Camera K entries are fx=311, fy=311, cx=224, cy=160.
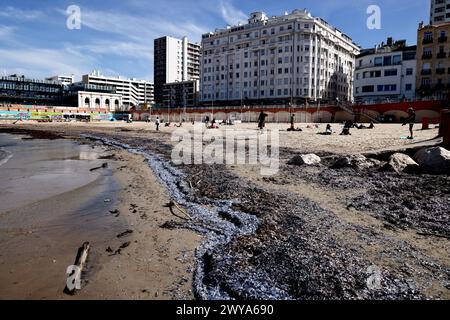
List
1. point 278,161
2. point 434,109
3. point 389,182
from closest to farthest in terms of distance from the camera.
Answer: point 389,182 < point 278,161 < point 434,109

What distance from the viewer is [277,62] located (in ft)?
314

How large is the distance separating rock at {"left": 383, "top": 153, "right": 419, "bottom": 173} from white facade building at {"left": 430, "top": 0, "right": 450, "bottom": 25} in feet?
389

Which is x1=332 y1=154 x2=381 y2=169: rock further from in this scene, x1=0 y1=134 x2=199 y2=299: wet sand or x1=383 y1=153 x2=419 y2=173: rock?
x1=0 y1=134 x2=199 y2=299: wet sand

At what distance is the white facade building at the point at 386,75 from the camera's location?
66.2 m

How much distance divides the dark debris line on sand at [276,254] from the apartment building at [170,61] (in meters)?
161

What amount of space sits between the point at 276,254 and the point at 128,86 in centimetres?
19293

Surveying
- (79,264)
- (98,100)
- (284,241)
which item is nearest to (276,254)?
(284,241)

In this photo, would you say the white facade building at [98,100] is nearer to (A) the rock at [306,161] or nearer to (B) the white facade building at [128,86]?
(B) the white facade building at [128,86]

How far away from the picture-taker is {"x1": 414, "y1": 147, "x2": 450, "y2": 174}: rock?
36.9 feet

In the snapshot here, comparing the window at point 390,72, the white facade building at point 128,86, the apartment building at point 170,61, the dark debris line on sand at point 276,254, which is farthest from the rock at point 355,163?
the white facade building at point 128,86

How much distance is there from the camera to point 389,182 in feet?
35.3

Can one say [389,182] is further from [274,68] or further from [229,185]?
[274,68]

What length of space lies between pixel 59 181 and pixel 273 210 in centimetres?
1067
